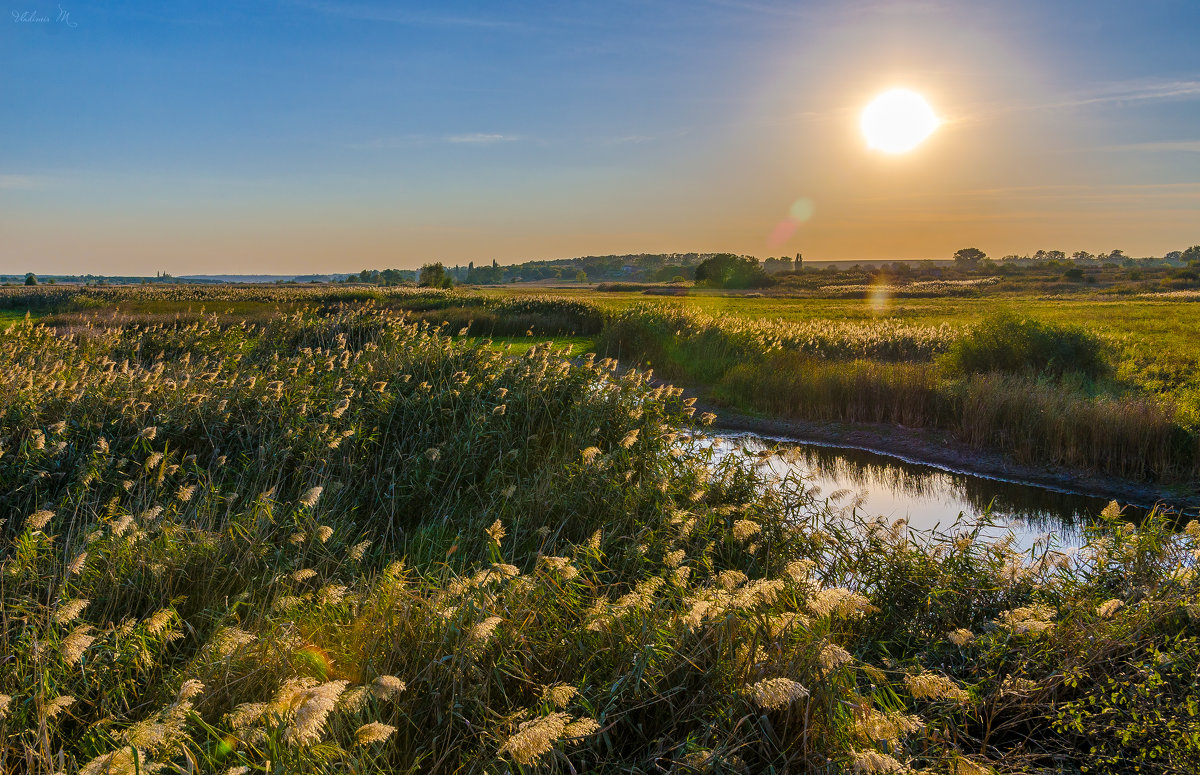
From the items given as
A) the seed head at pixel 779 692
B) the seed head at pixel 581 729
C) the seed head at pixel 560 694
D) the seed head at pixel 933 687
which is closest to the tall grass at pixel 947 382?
the seed head at pixel 933 687

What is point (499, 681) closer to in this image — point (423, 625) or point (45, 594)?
point (423, 625)

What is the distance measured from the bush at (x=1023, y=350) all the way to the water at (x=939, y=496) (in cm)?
623

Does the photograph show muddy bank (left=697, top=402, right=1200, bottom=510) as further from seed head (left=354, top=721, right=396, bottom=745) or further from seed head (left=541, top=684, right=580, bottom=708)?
seed head (left=354, top=721, right=396, bottom=745)

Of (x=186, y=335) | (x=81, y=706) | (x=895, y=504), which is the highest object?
(x=186, y=335)

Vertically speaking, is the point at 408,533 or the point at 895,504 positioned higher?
the point at 408,533

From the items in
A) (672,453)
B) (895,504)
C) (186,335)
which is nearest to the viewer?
(672,453)

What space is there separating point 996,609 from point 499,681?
4.05 meters

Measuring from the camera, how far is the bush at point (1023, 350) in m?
18.0

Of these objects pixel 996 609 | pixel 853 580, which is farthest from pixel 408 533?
pixel 996 609

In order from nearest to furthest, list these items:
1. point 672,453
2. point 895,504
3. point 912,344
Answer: point 672,453
point 895,504
point 912,344

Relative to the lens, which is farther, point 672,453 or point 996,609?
point 672,453

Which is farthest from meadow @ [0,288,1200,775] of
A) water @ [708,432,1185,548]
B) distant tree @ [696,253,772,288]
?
distant tree @ [696,253,772,288]

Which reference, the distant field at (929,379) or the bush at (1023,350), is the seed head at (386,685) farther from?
the bush at (1023,350)

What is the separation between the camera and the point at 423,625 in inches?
157
